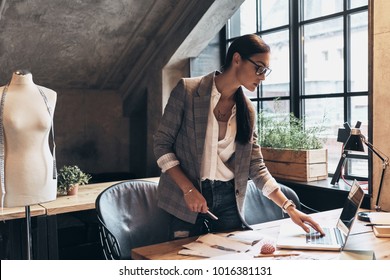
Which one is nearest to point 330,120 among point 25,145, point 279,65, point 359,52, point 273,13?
point 359,52

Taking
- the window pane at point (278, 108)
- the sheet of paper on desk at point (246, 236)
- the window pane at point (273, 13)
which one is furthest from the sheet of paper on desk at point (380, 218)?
the window pane at point (273, 13)

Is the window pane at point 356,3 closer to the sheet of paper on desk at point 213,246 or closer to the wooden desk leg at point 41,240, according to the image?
the sheet of paper on desk at point 213,246

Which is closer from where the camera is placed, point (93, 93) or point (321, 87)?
point (321, 87)

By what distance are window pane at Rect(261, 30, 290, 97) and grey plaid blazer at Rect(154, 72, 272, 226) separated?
2128 millimetres

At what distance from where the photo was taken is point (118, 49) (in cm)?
493

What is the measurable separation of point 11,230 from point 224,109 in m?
1.60

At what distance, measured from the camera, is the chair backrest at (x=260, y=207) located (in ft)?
8.69

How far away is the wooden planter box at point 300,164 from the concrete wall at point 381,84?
760mm

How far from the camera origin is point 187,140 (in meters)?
1.95

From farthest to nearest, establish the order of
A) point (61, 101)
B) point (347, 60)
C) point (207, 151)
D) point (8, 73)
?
1. point (61, 101)
2. point (8, 73)
3. point (347, 60)
4. point (207, 151)

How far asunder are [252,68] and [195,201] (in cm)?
56

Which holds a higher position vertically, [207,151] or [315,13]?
[315,13]

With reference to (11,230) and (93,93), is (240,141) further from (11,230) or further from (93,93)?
(93,93)
